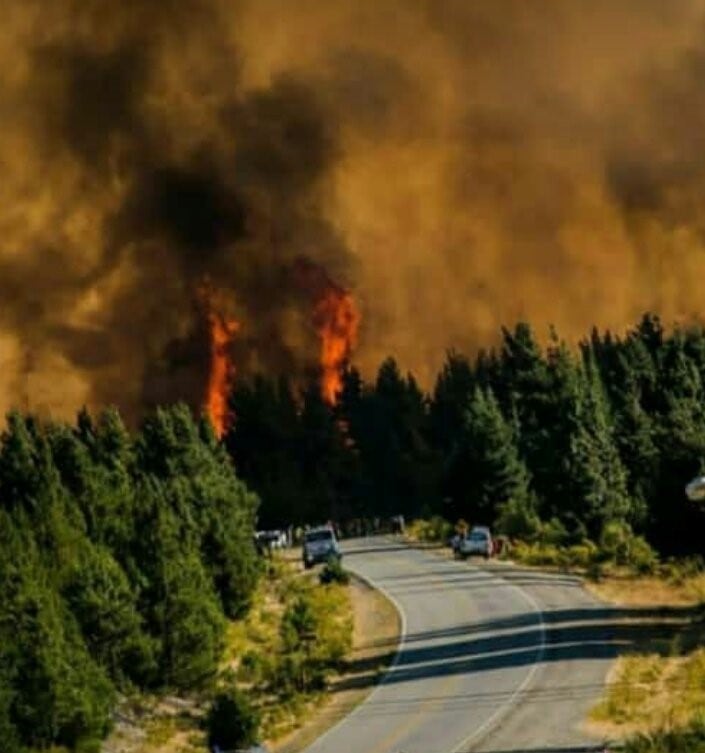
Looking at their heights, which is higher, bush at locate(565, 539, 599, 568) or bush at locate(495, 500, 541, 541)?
bush at locate(495, 500, 541, 541)

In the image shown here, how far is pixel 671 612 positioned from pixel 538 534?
2985 cm

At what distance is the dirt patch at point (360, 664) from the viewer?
43.0 metres

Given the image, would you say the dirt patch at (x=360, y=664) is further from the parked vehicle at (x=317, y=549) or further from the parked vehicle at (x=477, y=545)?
the parked vehicle at (x=477, y=545)

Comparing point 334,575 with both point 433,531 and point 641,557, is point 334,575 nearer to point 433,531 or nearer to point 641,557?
point 641,557

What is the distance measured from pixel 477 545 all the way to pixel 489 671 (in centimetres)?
3708

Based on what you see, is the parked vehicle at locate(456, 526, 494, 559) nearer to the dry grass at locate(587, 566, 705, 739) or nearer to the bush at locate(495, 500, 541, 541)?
the bush at locate(495, 500, 541, 541)

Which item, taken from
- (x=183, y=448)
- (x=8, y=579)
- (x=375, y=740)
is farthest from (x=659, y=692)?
(x=183, y=448)

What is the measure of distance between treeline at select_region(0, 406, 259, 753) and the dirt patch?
4897mm

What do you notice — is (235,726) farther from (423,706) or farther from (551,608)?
(551,608)

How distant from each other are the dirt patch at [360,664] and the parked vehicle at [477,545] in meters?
14.2

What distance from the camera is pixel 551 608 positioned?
60.0m

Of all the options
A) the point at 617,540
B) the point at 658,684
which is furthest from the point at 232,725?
the point at 617,540

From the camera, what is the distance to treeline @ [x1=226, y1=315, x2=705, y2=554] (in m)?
75.1

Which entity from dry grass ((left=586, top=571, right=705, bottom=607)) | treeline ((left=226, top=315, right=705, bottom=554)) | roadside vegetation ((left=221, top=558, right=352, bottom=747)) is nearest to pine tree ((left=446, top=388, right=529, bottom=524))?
treeline ((left=226, top=315, right=705, bottom=554))
